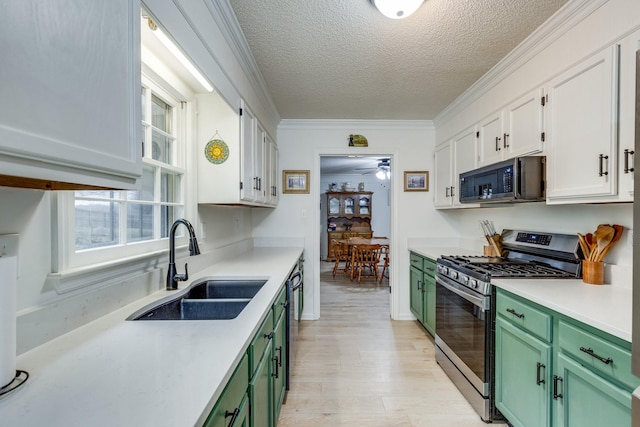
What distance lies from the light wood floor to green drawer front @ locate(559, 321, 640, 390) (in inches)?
37.1

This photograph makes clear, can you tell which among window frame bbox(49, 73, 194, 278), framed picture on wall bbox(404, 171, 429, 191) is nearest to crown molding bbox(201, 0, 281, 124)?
window frame bbox(49, 73, 194, 278)

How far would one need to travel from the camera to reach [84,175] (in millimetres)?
680

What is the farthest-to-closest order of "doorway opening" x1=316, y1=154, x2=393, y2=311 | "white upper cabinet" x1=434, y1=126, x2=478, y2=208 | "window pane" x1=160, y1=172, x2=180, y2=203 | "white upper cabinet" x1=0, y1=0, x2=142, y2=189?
"doorway opening" x1=316, y1=154, x2=393, y2=311, "white upper cabinet" x1=434, y1=126, x2=478, y2=208, "window pane" x1=160, y1=172, x2=180, y2=203, "white upper cabinet" x1=0, y1=0, x2=142, y2=189

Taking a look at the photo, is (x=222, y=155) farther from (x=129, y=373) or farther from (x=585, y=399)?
(x=585, y=399)

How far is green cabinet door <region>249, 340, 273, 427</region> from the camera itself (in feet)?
3.85

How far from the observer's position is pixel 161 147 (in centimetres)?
187

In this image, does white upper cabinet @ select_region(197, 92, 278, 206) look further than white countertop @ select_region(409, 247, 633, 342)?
Yes

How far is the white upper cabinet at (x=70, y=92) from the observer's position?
53 cm

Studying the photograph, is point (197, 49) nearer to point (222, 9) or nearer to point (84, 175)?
point (222, 9)

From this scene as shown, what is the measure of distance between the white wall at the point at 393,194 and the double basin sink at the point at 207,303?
6.10ft

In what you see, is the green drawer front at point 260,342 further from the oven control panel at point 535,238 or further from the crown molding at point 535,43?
the crown molding at point 535,43

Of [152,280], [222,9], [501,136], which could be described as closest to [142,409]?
[152,280]

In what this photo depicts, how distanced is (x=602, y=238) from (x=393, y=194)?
88.0 inches

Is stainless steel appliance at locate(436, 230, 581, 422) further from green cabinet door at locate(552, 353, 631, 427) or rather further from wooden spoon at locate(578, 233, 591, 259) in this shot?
green cabinet door at locate(552, 353, 631, 427)
